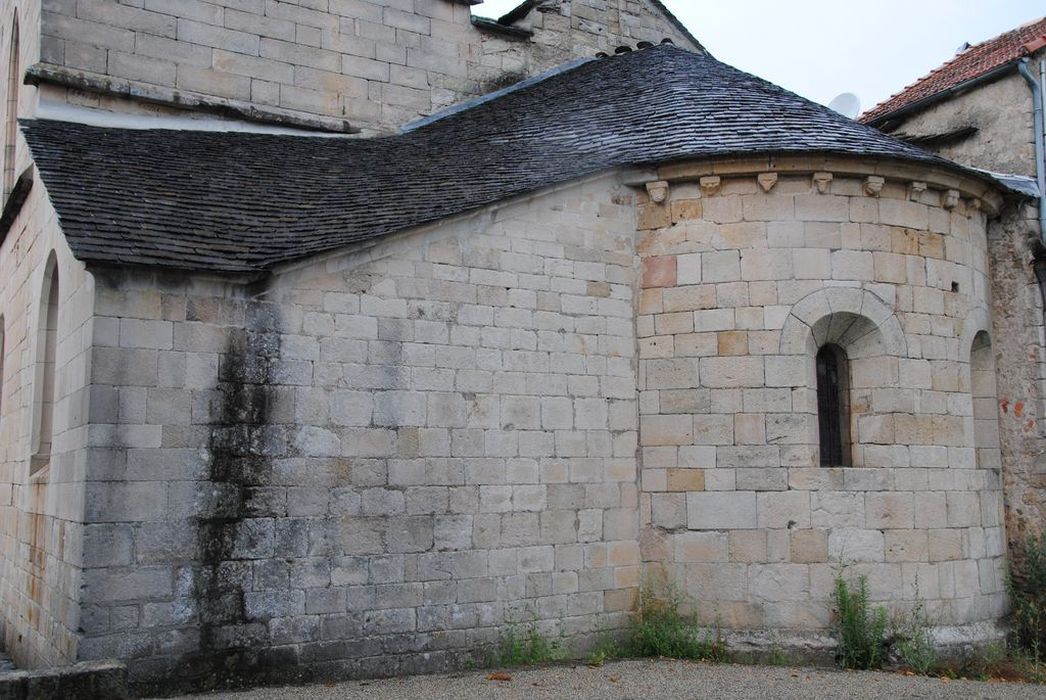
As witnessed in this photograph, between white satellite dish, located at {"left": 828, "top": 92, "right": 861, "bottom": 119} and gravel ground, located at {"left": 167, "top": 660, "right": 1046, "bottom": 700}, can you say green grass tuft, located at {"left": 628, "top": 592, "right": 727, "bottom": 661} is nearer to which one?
gravel ground, located at {"left": 167, "top": 660, "right": 1046, "bottom": 700}

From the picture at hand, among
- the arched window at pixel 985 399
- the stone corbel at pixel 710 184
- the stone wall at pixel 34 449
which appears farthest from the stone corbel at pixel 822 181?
the stone wall at pixel 34 449

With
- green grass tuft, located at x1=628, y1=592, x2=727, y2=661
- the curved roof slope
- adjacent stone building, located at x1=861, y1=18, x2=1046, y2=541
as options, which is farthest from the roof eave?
green grass tuft, located at x1=628, y1=592, x2=727, y2=661

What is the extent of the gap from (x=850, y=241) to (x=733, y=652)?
350cm

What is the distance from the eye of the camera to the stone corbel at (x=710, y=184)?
28.7 feet

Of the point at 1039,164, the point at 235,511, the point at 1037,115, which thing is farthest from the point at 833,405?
the point at 235,511

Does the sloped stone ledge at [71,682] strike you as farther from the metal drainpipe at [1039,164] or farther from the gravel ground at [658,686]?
the metal drainpipe at [1039,164]

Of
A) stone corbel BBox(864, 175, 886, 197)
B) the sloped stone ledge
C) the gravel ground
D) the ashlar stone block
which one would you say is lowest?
the gravel ground

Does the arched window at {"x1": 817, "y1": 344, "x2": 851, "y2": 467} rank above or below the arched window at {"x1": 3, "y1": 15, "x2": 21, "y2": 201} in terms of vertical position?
below

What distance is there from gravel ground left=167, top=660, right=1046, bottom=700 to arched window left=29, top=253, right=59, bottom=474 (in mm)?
3168

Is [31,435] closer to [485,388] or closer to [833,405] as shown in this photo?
[485,388]

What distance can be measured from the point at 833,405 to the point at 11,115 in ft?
31.9

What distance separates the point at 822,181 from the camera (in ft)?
28.4

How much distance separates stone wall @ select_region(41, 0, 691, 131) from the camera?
10367mm

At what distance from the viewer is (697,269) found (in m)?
8.75
